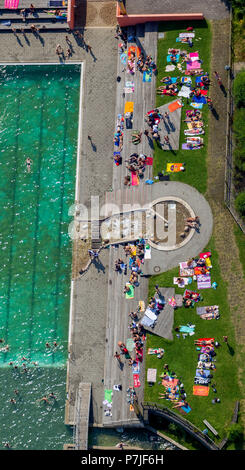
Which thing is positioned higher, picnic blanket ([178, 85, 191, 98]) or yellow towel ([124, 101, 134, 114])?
picnic blanket ([178, 85, 191, 98])

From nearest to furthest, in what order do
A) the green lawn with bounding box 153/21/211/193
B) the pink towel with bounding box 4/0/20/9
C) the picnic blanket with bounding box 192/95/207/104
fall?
the green lawn with bounding box 153/21/211/193
the picnic blanket with bounding box 192/95/207/104
the pink towel with bounding box 4/0/20/9

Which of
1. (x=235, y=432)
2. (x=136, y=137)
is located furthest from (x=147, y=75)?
(x=235, y=432)

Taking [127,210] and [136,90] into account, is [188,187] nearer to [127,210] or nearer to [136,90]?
[127,210]

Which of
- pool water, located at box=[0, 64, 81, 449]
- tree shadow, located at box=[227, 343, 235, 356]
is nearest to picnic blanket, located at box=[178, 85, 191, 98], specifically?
pool water, located at box=[0, 64, 81, 449]

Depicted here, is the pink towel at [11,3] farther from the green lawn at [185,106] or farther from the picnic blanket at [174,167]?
the picnic blanket at [174,167]

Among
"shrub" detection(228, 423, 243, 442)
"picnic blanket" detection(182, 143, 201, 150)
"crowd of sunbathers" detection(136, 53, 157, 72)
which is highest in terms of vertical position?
"crowd of sunbathers" detection(136, 53, 157, 72)

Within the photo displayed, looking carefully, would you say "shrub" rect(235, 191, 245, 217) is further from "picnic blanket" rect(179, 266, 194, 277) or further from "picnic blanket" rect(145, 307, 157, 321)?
"picnic blanket" rect(145, 307, 157, 321)

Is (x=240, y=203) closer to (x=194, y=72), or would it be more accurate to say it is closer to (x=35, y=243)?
(x=194, y=72)

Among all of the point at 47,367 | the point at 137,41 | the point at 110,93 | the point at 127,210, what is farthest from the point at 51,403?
the point at 137,41
